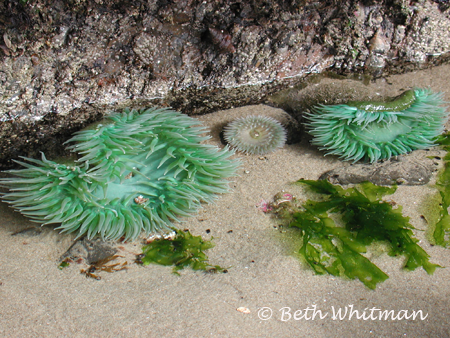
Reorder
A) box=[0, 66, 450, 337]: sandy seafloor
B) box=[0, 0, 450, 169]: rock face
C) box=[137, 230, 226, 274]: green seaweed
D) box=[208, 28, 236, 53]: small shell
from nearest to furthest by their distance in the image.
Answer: box=[0, 66, 450, 337]: sandy seafloor → box=[137, 230, 226, 274]: green seaweed → box=[0, 0, 450, 169]: rock face → box=[208, 28, 236, 53]: small shell

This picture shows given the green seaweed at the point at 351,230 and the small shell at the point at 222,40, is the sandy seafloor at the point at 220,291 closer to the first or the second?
the green seaweed at the point at 351,230

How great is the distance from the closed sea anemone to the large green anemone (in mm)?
562

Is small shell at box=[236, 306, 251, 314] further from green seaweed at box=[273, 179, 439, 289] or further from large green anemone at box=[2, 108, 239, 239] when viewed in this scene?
large green anemone at box=[2, 108, 239, 239]

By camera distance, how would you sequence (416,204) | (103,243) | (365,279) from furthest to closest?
(416,204), (103,243), (365,279)

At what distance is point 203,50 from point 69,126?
1.72 meters

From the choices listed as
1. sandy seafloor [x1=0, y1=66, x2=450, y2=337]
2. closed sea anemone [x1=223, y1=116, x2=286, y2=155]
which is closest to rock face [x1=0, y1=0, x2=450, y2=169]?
closed sea anemone [x1=223, y1=116, x2=286, y2=155]

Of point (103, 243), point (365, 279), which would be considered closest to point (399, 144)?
point (365, 279)

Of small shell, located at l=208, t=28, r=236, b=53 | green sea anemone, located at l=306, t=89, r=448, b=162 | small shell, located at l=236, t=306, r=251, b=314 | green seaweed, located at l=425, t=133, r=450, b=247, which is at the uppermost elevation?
small shell, located at l=208, t=28, r=236, b=53

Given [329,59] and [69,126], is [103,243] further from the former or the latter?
[329,59]

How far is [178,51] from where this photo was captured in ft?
13.6

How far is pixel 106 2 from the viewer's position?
145 inches

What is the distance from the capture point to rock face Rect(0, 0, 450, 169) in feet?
11.9

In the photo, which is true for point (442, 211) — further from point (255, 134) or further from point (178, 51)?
point (178, 51)

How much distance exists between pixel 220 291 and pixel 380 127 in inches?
97.0
